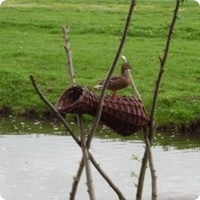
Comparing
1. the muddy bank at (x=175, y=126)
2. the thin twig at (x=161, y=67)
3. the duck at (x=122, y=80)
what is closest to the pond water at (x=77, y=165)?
the muddy bank at (x=175, y=126)

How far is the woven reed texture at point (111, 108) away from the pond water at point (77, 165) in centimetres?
434

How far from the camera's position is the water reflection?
777 centimetres

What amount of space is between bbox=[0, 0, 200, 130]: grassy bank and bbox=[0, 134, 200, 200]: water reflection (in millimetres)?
1256

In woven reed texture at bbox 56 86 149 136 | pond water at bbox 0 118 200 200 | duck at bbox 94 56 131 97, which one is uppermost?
duck at bbox 94 56 131 97

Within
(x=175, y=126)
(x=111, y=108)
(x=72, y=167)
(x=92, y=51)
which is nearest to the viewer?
(x=111, y=108)

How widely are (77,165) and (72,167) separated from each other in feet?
0.35

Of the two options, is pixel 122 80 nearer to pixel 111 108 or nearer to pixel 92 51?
pixel 111 108

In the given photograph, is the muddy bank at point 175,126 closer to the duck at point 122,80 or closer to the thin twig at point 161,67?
the duck at point 122,80

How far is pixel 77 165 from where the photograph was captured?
29.6ft

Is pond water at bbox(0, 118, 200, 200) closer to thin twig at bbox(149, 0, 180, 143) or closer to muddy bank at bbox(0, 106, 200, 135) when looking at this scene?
muddy bank at bbox(0, 106, 200, 135)

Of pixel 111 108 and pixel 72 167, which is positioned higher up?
pixel 111 108

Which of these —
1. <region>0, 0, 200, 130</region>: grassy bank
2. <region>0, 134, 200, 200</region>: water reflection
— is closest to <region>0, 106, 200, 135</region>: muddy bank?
<region>0, 0, 200, 130</region>: grassy bank

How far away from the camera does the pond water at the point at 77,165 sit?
7762mm

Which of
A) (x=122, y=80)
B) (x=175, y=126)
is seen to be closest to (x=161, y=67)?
A: (x=122, y=80)
